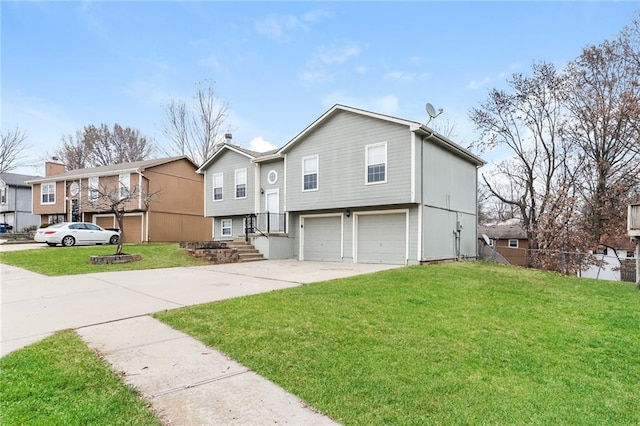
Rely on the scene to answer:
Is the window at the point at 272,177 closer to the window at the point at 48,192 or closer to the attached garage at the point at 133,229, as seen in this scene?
the attached garage at the point at 133,229

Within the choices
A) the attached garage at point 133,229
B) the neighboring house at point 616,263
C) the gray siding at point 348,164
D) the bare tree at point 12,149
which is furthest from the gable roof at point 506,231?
the bare tree at point 12,149

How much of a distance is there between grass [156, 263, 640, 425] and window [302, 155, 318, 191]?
8308mm

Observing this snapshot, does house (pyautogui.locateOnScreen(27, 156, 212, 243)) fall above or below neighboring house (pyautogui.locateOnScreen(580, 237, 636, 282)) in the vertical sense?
above

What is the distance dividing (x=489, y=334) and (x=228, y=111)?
93.4 ft

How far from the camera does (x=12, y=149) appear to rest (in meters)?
34.7

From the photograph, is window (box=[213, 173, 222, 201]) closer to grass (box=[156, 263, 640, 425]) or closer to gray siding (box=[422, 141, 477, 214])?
gray siding (box=[422, 141, 477, 214])

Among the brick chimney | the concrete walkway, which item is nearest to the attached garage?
the brick chimney

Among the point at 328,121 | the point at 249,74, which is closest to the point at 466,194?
the point at 328,121

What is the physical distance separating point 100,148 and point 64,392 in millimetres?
40472

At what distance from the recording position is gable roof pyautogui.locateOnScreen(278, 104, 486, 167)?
495 inches

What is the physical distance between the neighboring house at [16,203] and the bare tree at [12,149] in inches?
43.2

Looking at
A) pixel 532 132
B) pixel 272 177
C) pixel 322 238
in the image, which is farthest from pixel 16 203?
pixel 532 132

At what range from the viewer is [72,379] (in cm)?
335

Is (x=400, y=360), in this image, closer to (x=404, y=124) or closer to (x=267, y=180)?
(x=404, y=124)
